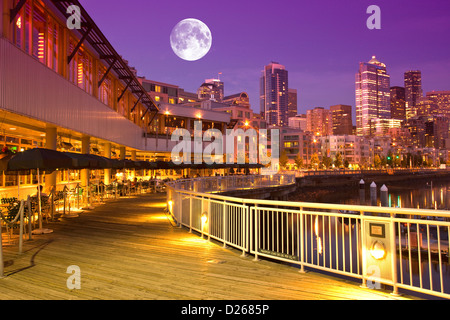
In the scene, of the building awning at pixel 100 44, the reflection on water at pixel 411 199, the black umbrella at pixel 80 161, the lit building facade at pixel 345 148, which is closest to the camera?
the black umbrella at pixel 80 161

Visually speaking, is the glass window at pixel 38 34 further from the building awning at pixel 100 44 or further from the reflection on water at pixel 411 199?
the reflection on water at pixel 411 199

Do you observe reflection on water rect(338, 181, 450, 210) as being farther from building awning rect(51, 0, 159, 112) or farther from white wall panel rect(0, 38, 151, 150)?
white wall panel rect(0, 38, 151, 150)

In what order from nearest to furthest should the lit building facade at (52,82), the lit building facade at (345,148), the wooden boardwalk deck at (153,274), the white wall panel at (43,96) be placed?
the wooden boardwalk deck at (153,274) → the white wall panel at (43,96) → the lit building facade at (52,82) → the lit building facade at (345,148)

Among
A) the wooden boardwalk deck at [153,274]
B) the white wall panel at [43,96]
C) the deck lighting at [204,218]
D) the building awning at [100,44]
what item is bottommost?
the wooden boardwalk deck at [153,274]

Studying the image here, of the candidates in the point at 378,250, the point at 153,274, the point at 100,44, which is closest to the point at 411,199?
the point at 100,44

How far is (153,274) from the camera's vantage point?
6078 mm

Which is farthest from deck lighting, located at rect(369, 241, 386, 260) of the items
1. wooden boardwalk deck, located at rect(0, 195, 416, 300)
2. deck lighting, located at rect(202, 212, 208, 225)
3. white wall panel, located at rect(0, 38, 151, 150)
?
white wall panel, located at rect(0, 38, 151, 150)

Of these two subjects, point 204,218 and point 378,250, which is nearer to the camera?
point 378,250

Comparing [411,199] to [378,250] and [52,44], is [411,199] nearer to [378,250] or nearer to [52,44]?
[52,44]

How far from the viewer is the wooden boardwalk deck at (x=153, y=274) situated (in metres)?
5.00

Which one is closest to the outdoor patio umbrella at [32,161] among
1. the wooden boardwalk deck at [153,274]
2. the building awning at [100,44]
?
the wooden boardwalk deck at [153,274]

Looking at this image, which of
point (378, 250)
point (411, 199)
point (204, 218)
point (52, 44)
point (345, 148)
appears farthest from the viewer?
point (345, 148)

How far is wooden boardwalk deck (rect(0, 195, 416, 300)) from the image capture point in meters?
5.00

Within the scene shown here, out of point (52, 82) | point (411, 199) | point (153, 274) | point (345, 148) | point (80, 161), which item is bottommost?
point (411, 199)
